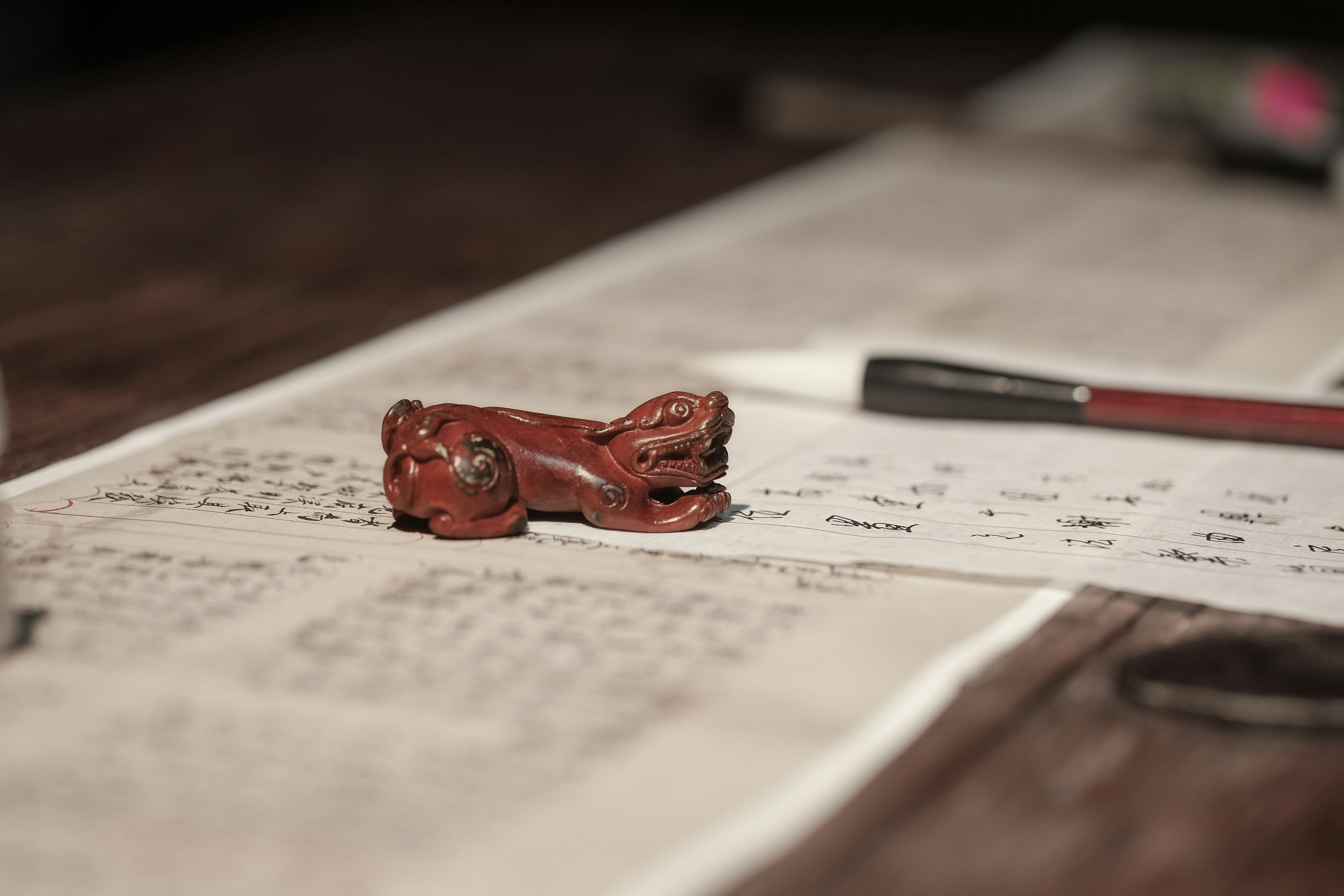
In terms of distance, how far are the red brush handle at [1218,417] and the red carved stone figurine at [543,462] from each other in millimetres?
407

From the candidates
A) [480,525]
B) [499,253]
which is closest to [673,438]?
[480,525]

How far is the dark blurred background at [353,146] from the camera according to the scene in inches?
58.2

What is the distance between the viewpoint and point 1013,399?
1.17 m

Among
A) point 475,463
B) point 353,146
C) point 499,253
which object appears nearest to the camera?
point 475,463

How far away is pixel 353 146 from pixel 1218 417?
1620 mm

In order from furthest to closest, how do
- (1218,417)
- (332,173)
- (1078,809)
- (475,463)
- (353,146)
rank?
(353,146) → (332,173) → (1218,417) → (475,463) → (1078,809)

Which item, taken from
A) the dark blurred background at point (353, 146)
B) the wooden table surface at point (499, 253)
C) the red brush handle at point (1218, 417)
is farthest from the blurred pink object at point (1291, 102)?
the red brush handle at point (1218, 417)

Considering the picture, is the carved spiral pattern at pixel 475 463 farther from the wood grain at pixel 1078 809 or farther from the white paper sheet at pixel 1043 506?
the wood grain at pixel 1078 809

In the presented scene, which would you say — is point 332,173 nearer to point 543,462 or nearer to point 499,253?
point 499,253

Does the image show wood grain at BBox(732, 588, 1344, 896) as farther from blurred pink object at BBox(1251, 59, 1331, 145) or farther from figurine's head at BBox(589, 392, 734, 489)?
blurred pink object at BBox(1251, 59, 1331, 145)

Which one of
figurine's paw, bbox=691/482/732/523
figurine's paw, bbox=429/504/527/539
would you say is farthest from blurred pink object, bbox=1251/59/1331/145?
figurine's paw, bbox=429/504/527/539

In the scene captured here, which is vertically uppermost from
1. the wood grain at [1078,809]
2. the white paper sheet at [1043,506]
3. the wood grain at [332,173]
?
the wood grain at [332,173]

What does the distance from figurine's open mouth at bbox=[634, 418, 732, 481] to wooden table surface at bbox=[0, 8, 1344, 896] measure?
0.72 feet

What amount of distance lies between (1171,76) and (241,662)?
98.0 inches
